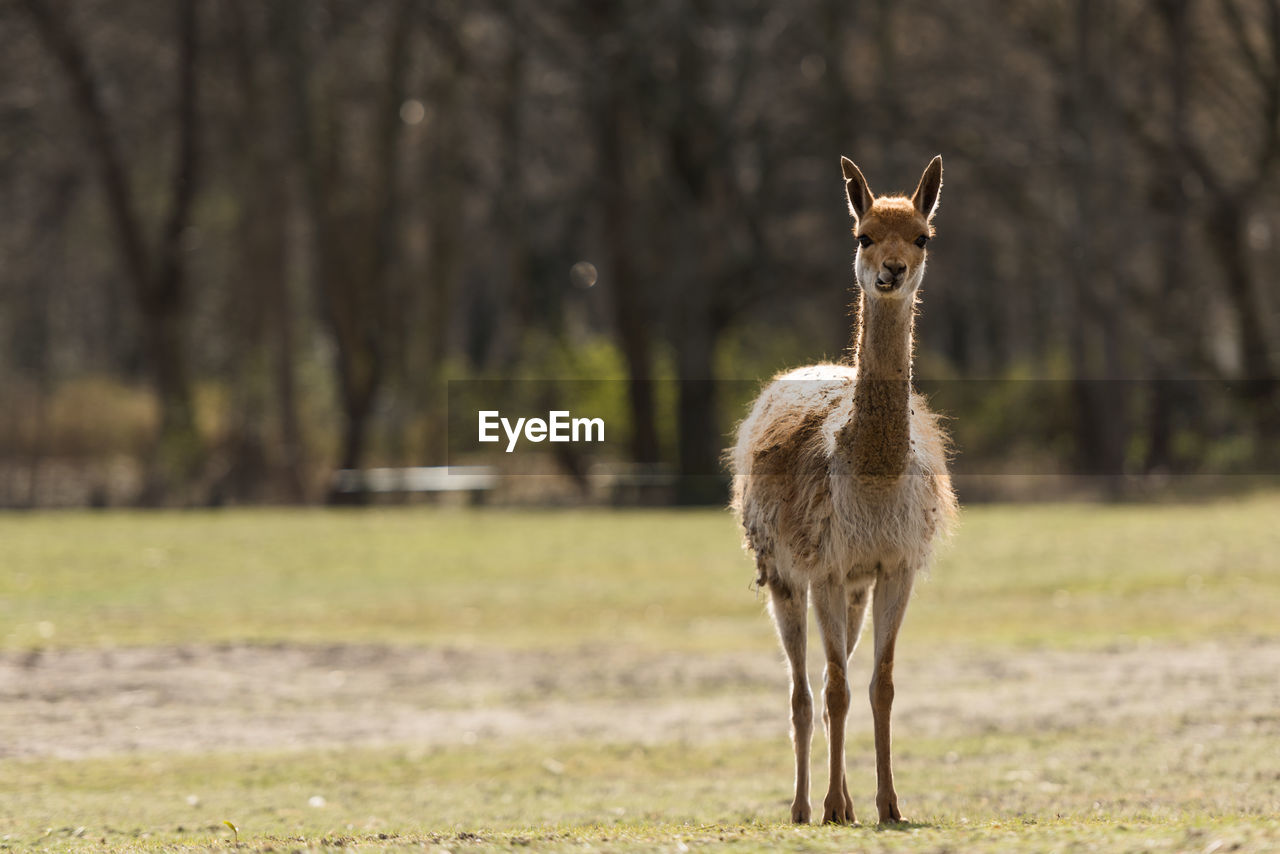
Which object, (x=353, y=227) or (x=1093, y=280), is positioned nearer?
(x=1093, y=280)

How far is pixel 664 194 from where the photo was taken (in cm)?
3578

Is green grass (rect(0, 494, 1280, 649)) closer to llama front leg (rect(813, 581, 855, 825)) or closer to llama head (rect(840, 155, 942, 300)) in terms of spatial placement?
llama front leg (rect(813, 581, 855, 825))

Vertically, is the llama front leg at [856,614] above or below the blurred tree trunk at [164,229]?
below

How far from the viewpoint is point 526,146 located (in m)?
44.2

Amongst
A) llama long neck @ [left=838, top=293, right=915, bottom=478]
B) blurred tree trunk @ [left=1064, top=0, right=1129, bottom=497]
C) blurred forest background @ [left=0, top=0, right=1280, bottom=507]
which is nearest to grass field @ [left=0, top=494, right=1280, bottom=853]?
llama long neck @ [left=838, top=293, right=915, bottom=478]

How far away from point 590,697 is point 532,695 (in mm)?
504

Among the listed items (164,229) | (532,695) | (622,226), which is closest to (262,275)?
(164,229)

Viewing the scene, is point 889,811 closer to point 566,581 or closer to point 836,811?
point 836,811

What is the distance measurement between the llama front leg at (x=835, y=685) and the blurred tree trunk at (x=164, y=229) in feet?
93.3

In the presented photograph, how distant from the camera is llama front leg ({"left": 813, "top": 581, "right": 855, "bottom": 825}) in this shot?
758 cm

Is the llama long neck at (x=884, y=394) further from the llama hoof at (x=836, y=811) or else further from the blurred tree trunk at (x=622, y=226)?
the blurred tree trunk at (x=622, y=226)

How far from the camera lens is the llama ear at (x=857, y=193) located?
7.34 meters

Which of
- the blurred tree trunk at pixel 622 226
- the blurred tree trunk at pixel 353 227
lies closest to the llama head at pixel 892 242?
the blurred tree trunk at pixel 622 226

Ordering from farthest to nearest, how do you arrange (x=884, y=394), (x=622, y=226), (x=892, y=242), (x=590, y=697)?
(x=622, y=226) → (x=590, y=697) → (x=884, y=394) → (x=892, y=242)
